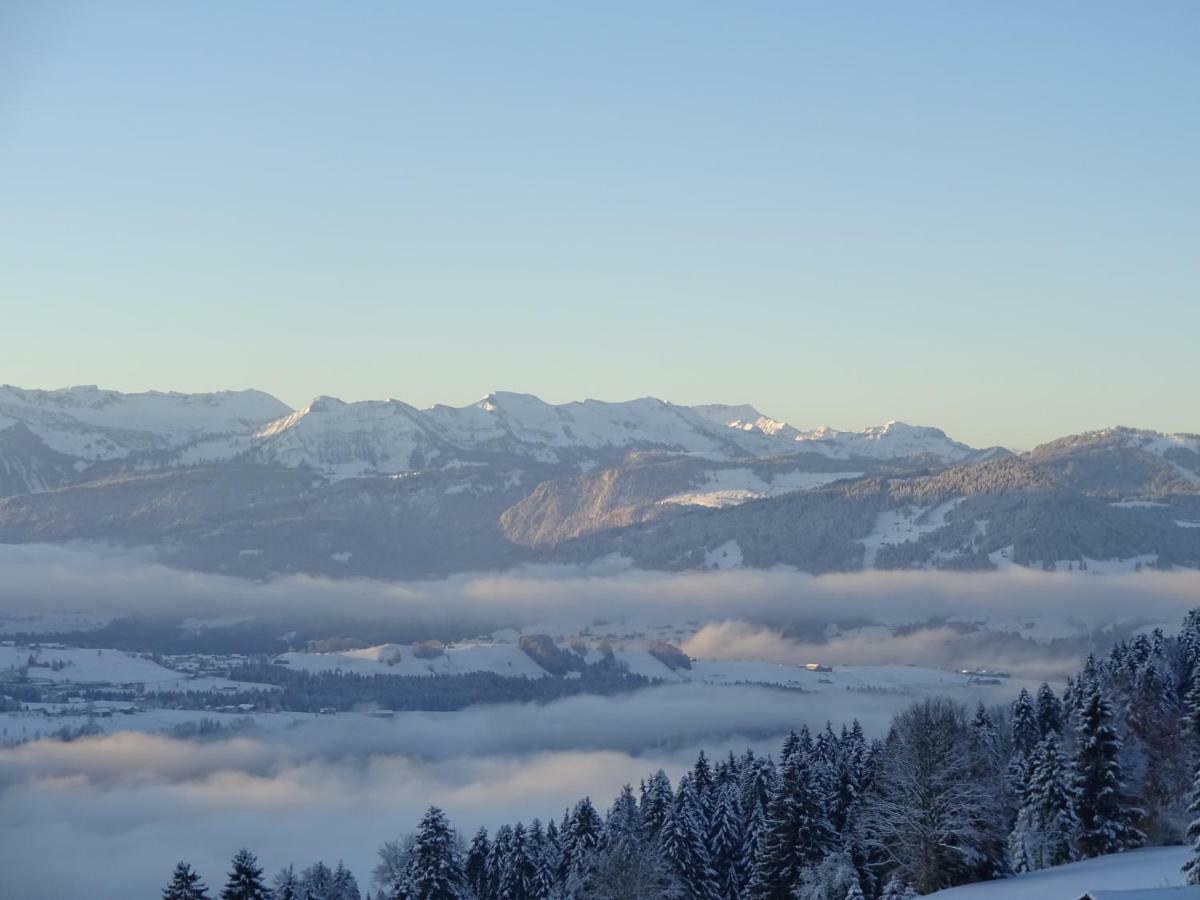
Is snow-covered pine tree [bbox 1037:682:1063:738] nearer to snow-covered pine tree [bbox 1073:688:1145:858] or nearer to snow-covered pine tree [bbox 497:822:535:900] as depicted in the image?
snow-covered pine tree [bbox 1073:688:1145:858]

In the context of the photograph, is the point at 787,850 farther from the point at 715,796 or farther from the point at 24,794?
the point at 24,794

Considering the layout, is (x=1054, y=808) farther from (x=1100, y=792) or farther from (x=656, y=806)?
(x=656, y=806)

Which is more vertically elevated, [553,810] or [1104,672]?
[1104,672]

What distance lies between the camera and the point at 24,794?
18700 cm

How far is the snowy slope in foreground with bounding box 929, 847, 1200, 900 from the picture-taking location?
55.9 meters

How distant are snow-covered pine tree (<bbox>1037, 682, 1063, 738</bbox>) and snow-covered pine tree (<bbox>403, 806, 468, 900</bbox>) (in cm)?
3792

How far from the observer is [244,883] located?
223ft

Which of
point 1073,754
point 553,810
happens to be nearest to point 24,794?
point 553,810

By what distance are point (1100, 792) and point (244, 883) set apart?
1504 inches

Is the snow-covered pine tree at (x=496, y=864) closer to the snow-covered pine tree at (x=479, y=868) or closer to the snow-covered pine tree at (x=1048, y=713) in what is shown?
the snow-covered pine tree at (x=479, y=868)

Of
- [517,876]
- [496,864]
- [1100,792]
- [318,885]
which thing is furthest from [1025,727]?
[318,885]

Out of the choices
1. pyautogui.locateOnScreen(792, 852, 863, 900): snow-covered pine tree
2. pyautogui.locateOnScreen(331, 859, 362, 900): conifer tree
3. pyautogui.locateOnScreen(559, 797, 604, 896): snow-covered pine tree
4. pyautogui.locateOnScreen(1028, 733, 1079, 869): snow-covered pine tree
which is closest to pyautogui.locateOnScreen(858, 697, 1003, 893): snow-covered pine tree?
pyautogui.locateOnScreen(792, 852, 863, 900): snow-covered pine tree

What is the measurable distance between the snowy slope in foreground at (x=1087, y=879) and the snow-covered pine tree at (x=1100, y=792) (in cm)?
325

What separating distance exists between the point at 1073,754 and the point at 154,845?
4568 inches
